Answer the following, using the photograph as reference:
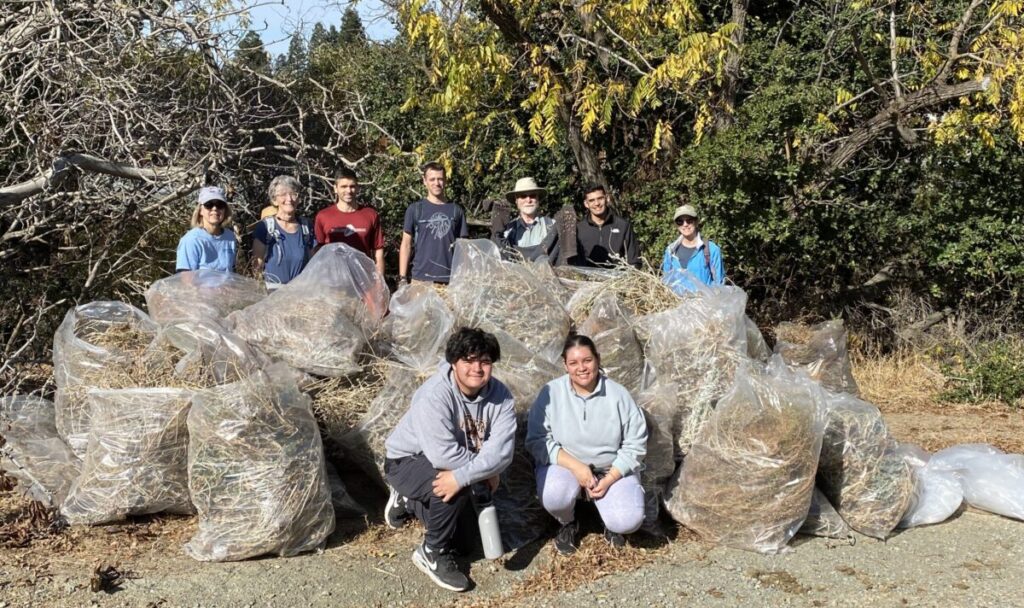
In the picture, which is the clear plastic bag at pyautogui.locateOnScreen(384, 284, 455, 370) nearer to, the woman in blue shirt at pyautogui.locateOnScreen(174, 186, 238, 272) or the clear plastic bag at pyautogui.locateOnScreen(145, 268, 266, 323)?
the clear plastic bag at pyautogui.locateOnScreen(145, 268, 266, 323)

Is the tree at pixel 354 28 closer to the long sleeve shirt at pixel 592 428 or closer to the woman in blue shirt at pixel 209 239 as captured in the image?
the woman in blue shirt at pixel 209 239

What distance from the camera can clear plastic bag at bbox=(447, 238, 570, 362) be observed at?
491cm

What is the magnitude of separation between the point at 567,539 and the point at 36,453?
8.65ft

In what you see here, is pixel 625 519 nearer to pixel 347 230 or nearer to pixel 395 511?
pixel 395 511

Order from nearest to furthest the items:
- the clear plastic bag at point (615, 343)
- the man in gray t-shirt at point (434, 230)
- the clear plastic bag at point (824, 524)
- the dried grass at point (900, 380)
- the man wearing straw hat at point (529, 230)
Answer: the clear plastic bag at point (824, 524) < the clear plastic bag at point (615, 343) < the man in gray t-shirt at point (434, 230) < the man wearing straw hat at point (529, 230) < the dried grass at point (900, 380)

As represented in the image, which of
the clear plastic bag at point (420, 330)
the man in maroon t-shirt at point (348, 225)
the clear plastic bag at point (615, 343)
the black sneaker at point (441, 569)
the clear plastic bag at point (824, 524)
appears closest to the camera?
the black sneaker at point (441, 569)

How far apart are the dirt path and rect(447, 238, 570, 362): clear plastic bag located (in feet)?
3.50

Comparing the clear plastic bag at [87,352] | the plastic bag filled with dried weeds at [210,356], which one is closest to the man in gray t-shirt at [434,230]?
the plastic bag filled with dried weeds at [210,356]

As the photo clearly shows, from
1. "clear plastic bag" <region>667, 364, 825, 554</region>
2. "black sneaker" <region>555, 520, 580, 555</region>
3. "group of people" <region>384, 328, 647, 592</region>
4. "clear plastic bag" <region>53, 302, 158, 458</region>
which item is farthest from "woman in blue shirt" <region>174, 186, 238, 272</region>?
"clear plastic bag" <region>667, 364, 825, 554</region>

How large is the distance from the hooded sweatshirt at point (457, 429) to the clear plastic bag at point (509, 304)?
720 millimetres

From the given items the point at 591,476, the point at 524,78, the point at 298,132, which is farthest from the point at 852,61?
the point at 591,476

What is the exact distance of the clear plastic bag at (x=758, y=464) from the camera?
4203 millimetres

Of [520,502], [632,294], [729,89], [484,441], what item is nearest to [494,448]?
[484,441]

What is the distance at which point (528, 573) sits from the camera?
162 inches
